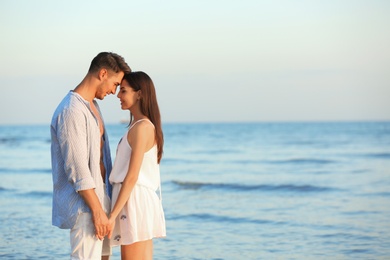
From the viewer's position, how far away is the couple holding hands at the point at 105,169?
12.5 ft

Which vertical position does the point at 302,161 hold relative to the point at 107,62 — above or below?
below

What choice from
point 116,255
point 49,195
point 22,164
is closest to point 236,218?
point 116,255

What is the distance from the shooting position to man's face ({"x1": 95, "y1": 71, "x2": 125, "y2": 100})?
3945 millimetres

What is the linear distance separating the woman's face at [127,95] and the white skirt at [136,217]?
50 cm

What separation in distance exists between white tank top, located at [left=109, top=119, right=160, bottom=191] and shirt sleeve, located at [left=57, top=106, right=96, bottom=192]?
1.01 feet

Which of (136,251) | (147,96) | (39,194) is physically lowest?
(39,194)

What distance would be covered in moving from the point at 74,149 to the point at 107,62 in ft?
1.78

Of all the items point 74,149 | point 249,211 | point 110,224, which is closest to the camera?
point 74,149

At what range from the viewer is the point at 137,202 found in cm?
414

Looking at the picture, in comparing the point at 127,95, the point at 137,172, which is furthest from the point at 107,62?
the point at 137,172

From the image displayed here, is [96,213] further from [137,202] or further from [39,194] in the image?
[39,194]

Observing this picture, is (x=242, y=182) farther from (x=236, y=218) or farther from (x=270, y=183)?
(x=236, y=218)

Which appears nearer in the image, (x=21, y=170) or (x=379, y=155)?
(x=21, y=170)

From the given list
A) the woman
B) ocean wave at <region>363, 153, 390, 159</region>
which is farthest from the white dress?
ocean wave at <region>363, 153, 390, 159</region>
